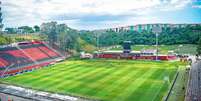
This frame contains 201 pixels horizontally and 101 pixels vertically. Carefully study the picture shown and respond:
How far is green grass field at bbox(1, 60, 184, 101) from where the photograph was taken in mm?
42094

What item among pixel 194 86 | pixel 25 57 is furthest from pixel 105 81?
pixel 25 57

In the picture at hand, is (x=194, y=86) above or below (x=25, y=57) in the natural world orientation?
below

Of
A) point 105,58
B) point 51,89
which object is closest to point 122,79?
point 51,89

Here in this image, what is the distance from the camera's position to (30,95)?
43.4 metres

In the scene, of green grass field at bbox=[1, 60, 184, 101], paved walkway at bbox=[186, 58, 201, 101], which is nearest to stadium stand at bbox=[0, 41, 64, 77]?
green grass field at bbox=[1, 60, 184, 101]

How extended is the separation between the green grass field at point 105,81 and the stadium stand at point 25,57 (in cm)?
714

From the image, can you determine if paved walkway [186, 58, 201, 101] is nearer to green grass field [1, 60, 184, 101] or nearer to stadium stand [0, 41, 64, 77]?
green grass field [1, 60, 184, 101]

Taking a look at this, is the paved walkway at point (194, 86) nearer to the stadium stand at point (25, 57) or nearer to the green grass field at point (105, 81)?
the green grass field at point (105, 81)

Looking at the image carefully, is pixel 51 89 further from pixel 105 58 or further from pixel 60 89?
pixel 105 58

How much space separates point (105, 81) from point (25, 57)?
3734cm

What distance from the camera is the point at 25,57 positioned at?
260 feet

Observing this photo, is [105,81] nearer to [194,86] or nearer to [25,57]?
[194,86]

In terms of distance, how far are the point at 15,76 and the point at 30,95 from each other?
18.8 metres

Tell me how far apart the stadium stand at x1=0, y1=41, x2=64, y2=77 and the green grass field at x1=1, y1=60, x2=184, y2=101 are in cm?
714
